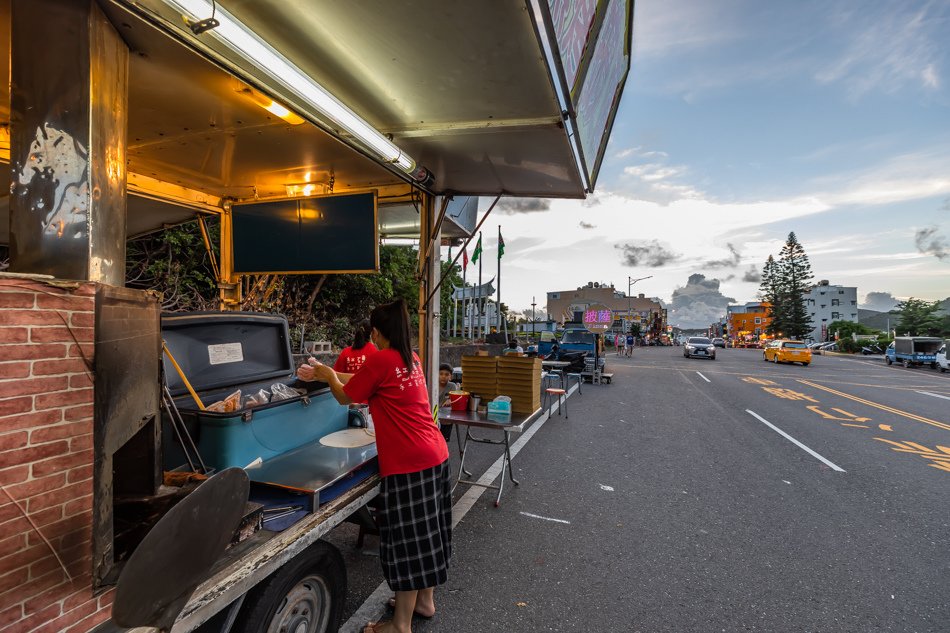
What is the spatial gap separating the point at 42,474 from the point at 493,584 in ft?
8.89

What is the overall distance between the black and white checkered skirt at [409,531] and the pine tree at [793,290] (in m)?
67.4

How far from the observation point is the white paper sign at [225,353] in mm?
3043

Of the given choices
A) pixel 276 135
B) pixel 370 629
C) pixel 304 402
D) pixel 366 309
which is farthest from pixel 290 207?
pixel 366 309

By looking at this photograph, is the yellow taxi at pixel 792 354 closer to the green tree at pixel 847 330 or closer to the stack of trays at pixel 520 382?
the stack of trays at pixel 520 382

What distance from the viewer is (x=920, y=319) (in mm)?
42875

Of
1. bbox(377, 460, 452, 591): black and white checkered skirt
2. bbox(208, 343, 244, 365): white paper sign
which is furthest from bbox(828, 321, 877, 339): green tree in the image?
bbox(208, 343, 244, 365): white paper sign

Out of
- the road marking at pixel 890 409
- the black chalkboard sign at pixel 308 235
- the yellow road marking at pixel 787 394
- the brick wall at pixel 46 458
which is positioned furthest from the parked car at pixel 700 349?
the brick wall at pixel 46 458

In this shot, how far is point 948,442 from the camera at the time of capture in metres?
7.02

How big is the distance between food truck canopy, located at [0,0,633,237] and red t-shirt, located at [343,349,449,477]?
202 centimetres

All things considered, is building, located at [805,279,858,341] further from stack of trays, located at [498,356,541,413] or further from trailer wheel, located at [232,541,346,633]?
trailer wheel, located at [232,541,346,633]

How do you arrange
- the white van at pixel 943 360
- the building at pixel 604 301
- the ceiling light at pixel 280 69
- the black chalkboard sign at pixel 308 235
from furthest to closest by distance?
the building at pixel 604 301 → the white van at pixel 943 360 → the black chalkboard sign at pixel 308 235 → the ceiling light at pixel 280 69

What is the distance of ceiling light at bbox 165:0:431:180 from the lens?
7.13 feet

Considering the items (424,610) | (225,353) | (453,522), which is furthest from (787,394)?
(225,353)

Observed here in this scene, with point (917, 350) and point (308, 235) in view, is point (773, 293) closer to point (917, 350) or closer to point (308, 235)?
point (917, 350)
